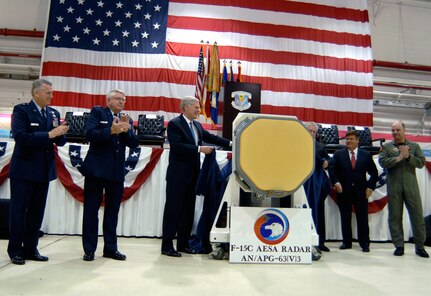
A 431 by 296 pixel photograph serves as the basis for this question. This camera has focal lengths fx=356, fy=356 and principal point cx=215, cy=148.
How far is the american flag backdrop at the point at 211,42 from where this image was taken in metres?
7.79

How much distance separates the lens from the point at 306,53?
27.7 ft

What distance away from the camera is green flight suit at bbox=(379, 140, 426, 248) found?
3.87 metres

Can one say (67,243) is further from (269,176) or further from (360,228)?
(360,228)

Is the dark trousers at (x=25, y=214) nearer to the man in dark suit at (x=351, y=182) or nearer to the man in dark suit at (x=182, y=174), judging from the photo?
the man in dark suit at (x=182, y=174)

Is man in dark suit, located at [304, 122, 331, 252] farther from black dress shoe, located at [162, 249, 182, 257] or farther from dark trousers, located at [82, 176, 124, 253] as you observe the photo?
dark trousers, located at [82, 176, 124, 253]

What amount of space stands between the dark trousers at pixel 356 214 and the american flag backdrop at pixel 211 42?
405 cm

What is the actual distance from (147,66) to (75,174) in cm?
410

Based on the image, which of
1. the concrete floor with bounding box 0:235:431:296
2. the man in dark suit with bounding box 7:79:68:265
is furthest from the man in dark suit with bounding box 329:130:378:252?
the man in dark suit with bounding box 7:79:68:265

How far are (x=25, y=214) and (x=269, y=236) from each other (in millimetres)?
2007

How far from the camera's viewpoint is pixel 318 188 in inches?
151

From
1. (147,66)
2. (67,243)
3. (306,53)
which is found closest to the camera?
(67,243)

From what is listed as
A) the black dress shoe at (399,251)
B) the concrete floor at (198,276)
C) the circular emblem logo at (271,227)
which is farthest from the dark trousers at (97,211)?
the black dress shoe at (399,251)

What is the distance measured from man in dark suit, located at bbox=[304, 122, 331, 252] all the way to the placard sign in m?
0.66

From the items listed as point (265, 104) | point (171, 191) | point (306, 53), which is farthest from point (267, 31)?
point (171, 191)
